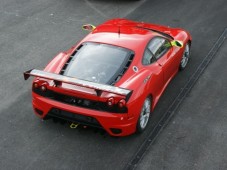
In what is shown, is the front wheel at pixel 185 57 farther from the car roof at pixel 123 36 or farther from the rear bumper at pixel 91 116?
the rear bumper at pixel 91 116

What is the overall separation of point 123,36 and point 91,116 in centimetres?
174

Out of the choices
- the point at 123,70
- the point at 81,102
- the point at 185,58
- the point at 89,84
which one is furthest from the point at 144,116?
the point at 185,58

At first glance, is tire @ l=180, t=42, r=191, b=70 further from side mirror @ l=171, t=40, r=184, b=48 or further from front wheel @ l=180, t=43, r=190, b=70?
side mirror @ l=171, t=40, r=184, b=48

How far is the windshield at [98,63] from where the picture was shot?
5.88m

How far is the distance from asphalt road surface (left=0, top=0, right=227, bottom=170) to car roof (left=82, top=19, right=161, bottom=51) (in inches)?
49.6

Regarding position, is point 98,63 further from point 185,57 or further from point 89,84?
point 185,57

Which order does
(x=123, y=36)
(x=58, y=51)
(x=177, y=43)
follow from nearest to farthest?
(x=123, y=36)
(x=177, y=43)
(x=58, y=51)

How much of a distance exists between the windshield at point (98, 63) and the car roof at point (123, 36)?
140 mm

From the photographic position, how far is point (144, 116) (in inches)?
242

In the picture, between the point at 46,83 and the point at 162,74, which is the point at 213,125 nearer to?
the point at 162,74

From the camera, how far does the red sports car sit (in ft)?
18.0

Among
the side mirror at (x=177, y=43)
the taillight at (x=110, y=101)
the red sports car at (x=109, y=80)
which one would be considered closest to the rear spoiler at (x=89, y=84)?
the red sports car at (x=109, y=80)

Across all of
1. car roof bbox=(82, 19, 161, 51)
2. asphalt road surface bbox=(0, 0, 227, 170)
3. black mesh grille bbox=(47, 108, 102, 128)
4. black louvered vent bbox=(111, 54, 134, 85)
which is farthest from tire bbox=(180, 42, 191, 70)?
black mesh grille bbox=(47, 108, 102, 128)

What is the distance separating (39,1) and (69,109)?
6.96 metres
